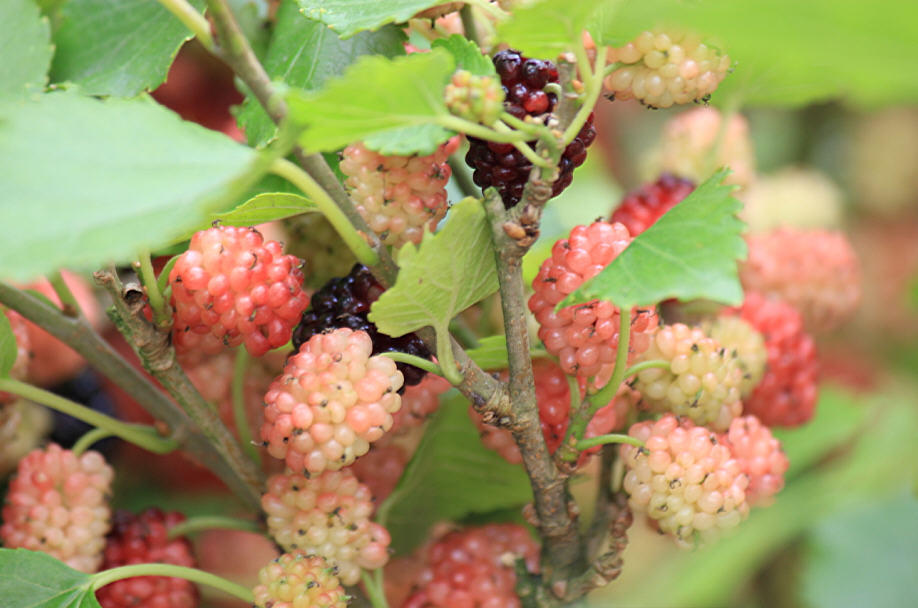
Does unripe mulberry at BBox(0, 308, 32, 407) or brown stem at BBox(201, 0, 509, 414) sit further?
unripe mulberry at BBox(0, 308, 32, 407)

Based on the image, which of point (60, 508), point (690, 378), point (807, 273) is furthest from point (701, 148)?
point (60, 508)

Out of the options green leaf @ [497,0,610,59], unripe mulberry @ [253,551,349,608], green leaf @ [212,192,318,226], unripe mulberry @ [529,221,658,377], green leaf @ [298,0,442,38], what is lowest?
unripe mulberry @ [253,551,349,608]

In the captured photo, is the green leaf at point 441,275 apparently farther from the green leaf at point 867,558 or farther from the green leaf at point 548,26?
the green leaf at point 867,558

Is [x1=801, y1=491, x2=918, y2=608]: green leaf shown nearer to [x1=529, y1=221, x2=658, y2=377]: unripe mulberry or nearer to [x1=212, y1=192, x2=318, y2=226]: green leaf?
[x1=529, y1=221, x2=658, y2=377]: unripe mulberry

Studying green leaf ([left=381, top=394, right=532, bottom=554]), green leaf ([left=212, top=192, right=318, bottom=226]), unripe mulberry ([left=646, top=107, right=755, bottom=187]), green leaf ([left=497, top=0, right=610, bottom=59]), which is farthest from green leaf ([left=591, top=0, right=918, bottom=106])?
unripe mulberry ([left=646, top=107, right=755, bottom=187])

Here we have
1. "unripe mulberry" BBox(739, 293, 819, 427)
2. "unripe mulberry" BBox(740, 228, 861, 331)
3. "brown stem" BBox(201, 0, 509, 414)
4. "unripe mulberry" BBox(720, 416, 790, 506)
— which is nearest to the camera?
"brown stem" BBox(201, 0, 509, 414)

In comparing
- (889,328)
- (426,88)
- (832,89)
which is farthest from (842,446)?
(426,88)

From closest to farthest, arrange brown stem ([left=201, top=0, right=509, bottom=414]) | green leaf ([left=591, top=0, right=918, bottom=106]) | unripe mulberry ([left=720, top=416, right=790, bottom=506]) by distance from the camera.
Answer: green leaf ([left=591, top=0, right=918, bottom=106]) → brown stem ([left=201, top=0, right=509, bottom=414]) → unripe mulberry ([left=720, top=416, right=790, bottom=506])
